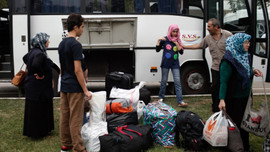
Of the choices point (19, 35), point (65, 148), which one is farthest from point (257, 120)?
point (19, 35)

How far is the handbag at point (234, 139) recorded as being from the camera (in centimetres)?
358

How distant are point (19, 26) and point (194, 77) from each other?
455 cm

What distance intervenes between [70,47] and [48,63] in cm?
110

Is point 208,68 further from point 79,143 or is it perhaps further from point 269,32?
point 79,143

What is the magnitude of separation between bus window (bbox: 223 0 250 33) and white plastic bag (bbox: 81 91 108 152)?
4.58 meters

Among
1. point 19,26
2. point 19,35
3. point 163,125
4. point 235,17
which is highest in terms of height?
point 235,17

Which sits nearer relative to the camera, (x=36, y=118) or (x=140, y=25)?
(x=36, y=118)

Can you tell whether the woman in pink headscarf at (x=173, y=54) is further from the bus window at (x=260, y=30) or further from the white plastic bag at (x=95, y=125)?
the white plastic bag at (x=95, y=125)

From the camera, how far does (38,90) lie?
4336 mm

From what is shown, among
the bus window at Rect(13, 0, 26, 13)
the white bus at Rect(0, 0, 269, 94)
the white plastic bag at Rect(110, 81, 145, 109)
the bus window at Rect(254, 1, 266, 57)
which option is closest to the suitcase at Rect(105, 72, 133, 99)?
the white plastic bag at Rect(110, 81, 145, 109)

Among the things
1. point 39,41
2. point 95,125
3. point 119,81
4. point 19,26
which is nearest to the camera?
point 95,125

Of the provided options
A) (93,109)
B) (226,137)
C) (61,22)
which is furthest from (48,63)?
(61,22)

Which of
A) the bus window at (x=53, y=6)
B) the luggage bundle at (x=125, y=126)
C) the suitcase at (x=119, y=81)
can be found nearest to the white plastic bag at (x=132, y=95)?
the luggage bundle at (x=125, y=126)

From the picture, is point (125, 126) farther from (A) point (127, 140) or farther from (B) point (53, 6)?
(B) point (53, 6)
